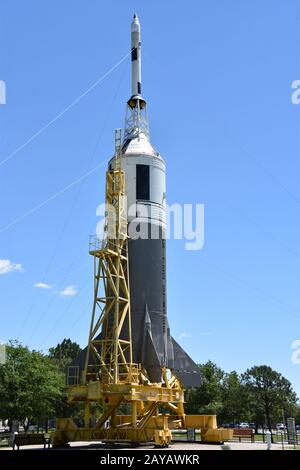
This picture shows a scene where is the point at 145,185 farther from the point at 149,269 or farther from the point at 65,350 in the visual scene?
the point at 65,350

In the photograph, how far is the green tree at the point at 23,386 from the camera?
146 feet

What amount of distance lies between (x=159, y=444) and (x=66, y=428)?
5.77 metres

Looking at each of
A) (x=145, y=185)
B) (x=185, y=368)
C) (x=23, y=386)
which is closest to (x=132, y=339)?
(x=185, y=368)

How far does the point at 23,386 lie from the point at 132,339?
1512cm

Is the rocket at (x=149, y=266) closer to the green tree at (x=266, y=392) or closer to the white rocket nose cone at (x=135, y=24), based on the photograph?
the white rocket nose cone at (x=135, y=24)

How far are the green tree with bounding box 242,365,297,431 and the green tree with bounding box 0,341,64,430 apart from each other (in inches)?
1377

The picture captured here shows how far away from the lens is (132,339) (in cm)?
3506

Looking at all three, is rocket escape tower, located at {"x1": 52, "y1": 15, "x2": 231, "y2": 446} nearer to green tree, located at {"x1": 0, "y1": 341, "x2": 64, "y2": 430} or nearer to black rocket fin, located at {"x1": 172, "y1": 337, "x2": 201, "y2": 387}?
black rocket fin, located at {"x1": 172, "y1": 337, "x2": 201, "y2": 387}

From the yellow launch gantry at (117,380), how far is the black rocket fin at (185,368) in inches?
23.7

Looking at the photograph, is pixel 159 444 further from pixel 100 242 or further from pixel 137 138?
pixel 137 138

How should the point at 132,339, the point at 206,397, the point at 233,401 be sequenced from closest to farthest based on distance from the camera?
the point at 132,339 → the point at 206,397 → the point at 233,401

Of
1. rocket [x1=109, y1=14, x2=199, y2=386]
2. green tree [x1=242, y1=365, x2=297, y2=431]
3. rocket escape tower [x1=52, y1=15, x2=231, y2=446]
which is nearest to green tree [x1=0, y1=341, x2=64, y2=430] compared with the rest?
rocket escape tower [x1=52, y1=15, x2=231, y2=446]

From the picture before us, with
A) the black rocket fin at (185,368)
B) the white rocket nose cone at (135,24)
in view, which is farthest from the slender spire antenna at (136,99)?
the black rocket fin at (185,368)

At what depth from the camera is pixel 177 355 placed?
36.8 m
